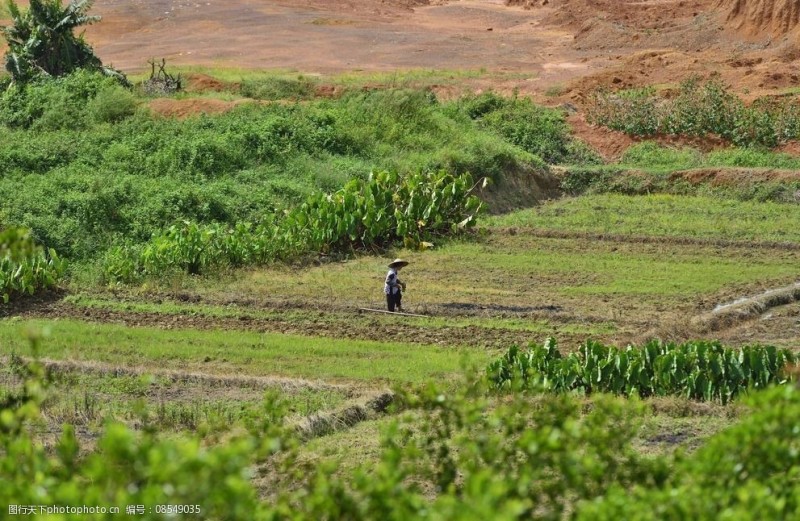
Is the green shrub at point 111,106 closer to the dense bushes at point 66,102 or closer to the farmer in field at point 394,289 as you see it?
the dense bushes at point 66,102

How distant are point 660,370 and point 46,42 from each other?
24.8 m

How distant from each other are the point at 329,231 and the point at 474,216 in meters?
3.49

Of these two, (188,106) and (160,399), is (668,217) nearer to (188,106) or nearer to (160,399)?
(188,106)

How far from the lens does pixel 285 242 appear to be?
905 inches

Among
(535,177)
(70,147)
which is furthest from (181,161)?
(535,177)

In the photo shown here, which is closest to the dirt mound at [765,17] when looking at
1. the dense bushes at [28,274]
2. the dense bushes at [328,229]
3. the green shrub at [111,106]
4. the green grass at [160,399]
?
the dense bushes at [328,229]

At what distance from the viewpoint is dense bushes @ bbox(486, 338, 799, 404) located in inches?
556

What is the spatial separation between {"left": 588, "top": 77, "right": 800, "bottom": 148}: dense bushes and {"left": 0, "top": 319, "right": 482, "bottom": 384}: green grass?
19466mm

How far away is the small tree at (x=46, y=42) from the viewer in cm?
3394

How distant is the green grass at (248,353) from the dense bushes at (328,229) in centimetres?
381

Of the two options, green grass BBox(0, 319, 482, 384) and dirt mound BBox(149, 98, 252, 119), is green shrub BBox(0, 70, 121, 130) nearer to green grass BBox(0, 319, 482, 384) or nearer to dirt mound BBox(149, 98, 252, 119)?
dirt mound BBox(149, 98, 252, 119)

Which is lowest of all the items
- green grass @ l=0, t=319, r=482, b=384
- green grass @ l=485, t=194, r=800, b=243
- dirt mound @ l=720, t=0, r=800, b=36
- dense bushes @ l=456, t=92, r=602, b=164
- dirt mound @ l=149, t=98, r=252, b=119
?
green grass @ l=485, t=194, r=800, b=243

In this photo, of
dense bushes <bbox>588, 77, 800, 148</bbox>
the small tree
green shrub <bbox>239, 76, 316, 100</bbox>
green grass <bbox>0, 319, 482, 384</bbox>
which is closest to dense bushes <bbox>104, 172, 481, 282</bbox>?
green grass <bbox>0, 319, 482, 384</bbox>

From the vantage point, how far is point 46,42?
1375 inches
